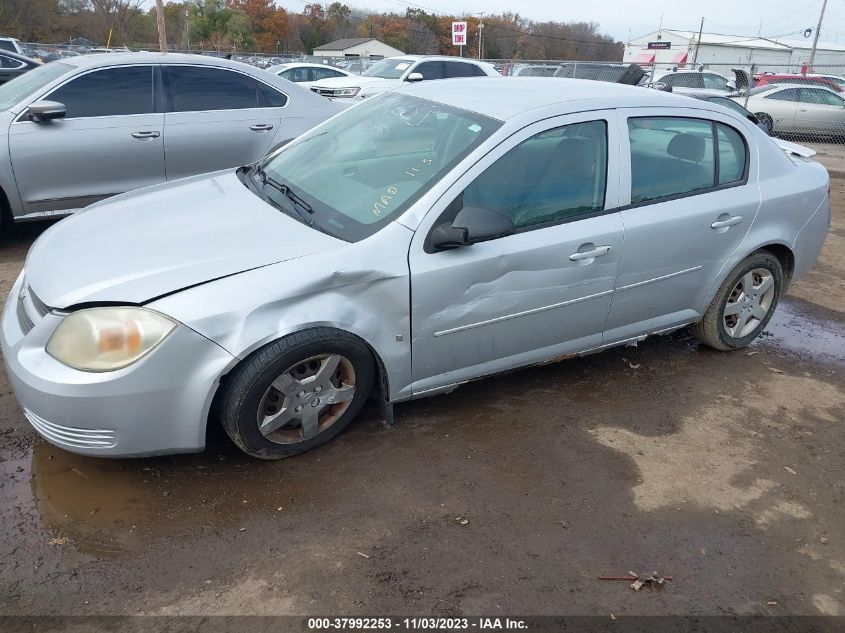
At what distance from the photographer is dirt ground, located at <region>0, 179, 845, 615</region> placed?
8.04 feet

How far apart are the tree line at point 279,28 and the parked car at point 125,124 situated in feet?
142

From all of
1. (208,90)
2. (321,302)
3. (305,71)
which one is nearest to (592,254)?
(321,302)

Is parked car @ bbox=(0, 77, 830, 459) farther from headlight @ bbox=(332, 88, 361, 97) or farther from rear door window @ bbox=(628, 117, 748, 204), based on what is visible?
headlight @ bbox=(332, 88, 361, 97)

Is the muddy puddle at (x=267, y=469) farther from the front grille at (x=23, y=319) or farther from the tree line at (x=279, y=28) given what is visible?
the tree line at (x=279, y=28)

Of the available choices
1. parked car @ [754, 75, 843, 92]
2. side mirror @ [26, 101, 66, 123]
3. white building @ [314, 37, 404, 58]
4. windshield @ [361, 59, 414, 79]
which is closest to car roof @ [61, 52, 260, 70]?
side mirror @ [26, 101, 66, 123]

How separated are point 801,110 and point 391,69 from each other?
10526mm

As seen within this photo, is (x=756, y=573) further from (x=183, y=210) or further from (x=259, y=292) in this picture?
(x=183, y=210)

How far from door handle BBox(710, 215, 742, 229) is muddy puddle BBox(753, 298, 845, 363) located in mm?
1205

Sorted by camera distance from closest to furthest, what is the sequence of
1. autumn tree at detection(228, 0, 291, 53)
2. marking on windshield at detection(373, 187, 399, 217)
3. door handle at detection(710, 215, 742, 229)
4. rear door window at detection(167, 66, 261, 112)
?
marking on windshield at detection(373, 187, 399, 217)
door handle at detection(710, 215, 742, 229)
rear door window at detection(167, 66, 261, 112)
autumn tree at detection(228, 0, 291, 53)

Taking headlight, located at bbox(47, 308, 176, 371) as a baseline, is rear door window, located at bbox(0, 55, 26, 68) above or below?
above

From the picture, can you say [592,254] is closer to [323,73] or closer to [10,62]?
[10,62]

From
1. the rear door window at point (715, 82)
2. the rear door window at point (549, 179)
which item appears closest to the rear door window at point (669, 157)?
the rear door window at point (549, 179)

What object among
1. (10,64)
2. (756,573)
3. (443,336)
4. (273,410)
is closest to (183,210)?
(273,410)

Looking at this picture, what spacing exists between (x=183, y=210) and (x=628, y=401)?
8.66 feet
